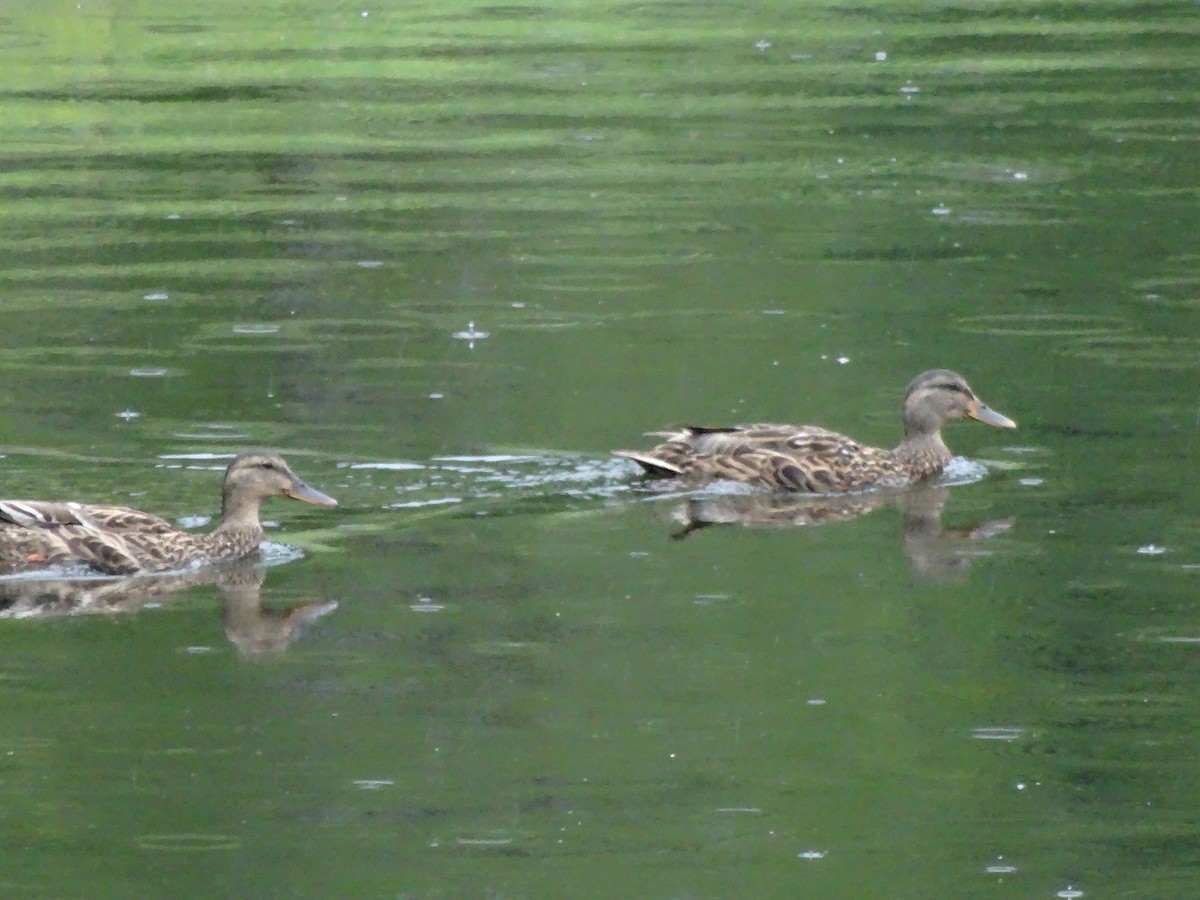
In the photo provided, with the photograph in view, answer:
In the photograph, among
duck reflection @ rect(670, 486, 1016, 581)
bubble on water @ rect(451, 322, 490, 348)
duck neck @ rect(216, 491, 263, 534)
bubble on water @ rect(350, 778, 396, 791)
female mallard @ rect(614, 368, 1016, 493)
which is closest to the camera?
bubble on water @ rect(350, 778, 396, 791)


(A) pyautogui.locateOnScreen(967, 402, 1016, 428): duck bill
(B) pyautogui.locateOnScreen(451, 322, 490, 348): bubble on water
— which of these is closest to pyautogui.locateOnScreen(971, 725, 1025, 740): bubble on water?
(A) pyautogui.locateOnScreen(967, 402, 1016, 428): duck bill

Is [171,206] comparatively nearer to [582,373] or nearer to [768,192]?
[768,192]

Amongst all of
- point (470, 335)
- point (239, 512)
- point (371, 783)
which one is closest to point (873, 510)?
point (239, 512)

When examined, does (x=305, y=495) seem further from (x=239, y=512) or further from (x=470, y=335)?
(x=470, y=335)

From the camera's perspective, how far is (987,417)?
13789 millimetres

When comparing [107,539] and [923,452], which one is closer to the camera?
[107,539]

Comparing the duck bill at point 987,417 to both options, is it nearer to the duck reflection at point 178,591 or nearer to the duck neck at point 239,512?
the duck neck at point 239,512

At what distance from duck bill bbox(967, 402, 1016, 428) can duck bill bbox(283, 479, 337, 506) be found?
3448 mm

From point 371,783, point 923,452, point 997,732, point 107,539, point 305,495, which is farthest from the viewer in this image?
point 923,452

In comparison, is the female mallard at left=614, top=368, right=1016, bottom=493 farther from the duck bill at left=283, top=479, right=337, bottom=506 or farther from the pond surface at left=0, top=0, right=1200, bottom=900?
the duck bill at left=283, top=479, right=337, bottom=506

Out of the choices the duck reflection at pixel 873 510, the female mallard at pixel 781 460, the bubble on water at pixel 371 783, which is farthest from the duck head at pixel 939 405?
the bubble on water at pixel 371 783

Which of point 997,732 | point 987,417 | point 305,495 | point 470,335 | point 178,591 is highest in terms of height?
point 470,335

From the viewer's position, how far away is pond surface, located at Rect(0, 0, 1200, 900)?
27.5 feet

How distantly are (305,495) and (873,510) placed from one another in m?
2.65
